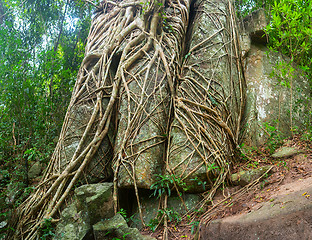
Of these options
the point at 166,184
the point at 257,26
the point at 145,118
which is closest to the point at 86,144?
the point at 145,118

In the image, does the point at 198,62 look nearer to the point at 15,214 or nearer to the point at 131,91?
the point at 131,91

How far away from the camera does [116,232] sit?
236 cm

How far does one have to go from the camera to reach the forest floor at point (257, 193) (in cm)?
222

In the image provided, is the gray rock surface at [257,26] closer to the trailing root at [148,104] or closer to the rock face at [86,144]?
the trailing root at [148,104]

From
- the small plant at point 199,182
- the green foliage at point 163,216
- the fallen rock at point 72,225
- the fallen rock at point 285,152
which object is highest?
the fallen rock at point 72,225

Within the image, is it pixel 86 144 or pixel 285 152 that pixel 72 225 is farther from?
pixel 285 152

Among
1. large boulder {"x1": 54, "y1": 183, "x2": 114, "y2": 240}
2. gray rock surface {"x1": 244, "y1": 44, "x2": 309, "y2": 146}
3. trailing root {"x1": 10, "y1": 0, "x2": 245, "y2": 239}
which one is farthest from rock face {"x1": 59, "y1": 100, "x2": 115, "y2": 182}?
gray rock surface {"x1": 244, "y1": 44, "x2": 309, "y2": 146}

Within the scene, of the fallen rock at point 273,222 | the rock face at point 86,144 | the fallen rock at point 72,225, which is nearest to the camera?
the fallen rock at point 273,222

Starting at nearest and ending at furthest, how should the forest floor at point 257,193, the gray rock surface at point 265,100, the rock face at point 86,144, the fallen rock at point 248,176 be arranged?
the forest floor at point 257,193, the fallen rock at point 248,176, the rock face at point 86,144, the gray rock surface at point 265,100

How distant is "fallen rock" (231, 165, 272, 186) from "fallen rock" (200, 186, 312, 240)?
601 mm

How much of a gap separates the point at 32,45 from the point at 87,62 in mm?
2480

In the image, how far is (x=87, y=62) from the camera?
154 inches

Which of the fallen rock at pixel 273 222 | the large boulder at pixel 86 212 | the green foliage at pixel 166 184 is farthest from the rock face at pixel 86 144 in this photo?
the fallen rock at pixel 273 222

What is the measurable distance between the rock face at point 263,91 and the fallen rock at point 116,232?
6.59 feet
